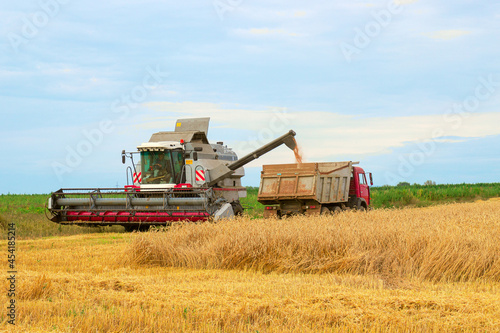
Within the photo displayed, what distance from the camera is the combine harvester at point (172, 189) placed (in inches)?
634

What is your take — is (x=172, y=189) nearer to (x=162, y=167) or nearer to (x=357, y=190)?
(x=162, y=167)

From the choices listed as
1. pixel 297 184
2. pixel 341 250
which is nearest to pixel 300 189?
pixel 297 184

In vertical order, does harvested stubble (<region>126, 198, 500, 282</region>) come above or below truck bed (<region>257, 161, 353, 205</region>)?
below

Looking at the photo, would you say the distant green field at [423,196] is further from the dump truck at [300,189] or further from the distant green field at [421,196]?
the dump truck at [300,189]

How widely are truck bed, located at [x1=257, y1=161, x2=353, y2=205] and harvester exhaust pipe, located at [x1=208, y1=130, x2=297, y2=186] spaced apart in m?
1.89

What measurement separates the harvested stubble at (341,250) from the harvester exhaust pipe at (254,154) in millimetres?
8398

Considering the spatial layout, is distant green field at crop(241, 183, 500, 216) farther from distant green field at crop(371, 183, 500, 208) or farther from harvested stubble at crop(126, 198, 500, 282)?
harvested stubble at crop(126, 198, 500, 282)

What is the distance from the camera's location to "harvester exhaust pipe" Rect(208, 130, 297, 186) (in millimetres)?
18766

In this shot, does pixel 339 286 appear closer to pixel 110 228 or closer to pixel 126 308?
pixel 126 308

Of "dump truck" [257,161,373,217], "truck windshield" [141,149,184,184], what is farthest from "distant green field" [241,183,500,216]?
Answer: "dump truck" [257,161,373,217]

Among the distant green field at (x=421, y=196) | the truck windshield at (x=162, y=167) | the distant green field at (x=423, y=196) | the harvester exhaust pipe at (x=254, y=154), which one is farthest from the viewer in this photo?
the distant green field at (x=423, y=196)

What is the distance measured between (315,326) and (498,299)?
87.4 inches

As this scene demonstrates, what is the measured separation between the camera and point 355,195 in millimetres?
19688

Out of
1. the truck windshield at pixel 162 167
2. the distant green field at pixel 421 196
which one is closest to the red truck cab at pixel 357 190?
the truck windshield at pixel 162 167
